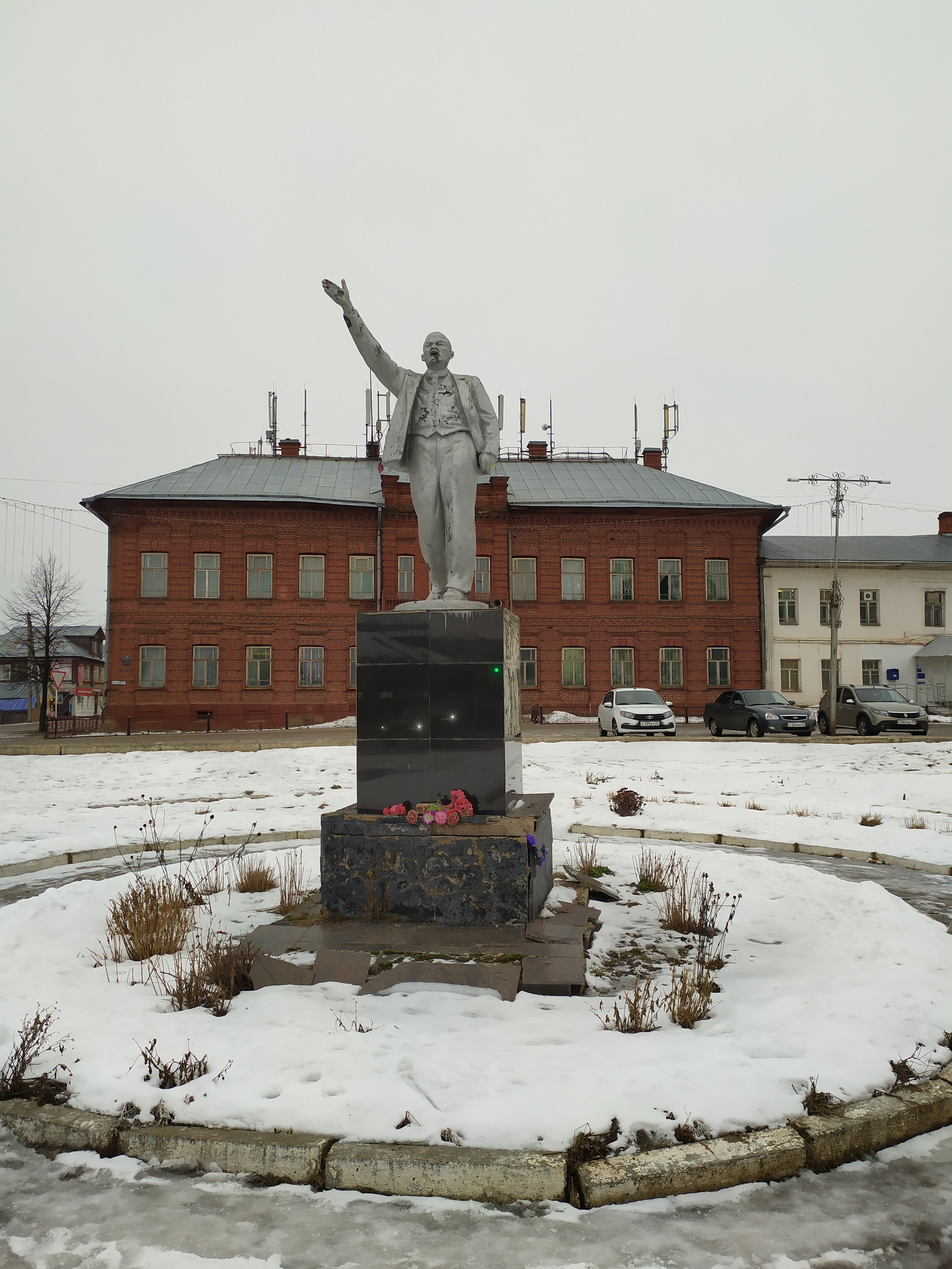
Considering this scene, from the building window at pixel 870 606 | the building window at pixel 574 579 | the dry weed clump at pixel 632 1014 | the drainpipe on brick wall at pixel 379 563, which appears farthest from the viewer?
the building window at pixel 870 606

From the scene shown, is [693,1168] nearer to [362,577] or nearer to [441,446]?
[441,446]

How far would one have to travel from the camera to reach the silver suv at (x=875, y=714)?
23.6 meters

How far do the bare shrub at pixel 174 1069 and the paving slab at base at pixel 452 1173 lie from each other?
0.80 m

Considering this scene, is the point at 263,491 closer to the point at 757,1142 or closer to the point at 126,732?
the point at 126,732

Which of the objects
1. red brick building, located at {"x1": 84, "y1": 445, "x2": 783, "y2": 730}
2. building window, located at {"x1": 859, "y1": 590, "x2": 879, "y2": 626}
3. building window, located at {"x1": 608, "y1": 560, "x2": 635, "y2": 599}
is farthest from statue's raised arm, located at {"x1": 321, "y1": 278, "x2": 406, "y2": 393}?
building window, located at {"x1": 859, "y1": 590, "x2": 879, "y2": 626}

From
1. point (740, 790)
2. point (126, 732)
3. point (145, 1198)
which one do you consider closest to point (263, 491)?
point (126, 732)

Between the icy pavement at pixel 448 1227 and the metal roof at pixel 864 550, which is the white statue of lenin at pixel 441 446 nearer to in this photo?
the icy pavement at pixel 448 1227

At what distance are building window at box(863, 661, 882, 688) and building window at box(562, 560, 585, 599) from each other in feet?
45.0

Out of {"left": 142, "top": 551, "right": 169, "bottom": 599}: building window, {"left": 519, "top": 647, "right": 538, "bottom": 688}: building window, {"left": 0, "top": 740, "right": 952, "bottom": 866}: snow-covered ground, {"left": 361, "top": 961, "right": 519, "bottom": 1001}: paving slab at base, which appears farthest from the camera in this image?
{"left": 519, "top": 647, "right": 538, "bottom": 688}: building window

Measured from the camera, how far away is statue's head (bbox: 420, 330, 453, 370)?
6.46m

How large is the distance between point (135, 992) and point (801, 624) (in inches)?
1425

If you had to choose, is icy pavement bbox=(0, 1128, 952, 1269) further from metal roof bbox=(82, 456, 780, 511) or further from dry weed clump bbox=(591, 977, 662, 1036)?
metal roof bbox=(82, 456, 780, 511)

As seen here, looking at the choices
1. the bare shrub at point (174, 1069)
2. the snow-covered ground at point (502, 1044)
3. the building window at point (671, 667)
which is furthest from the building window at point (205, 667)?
the bare shrub at point (174, 1069)

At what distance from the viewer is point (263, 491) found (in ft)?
113
